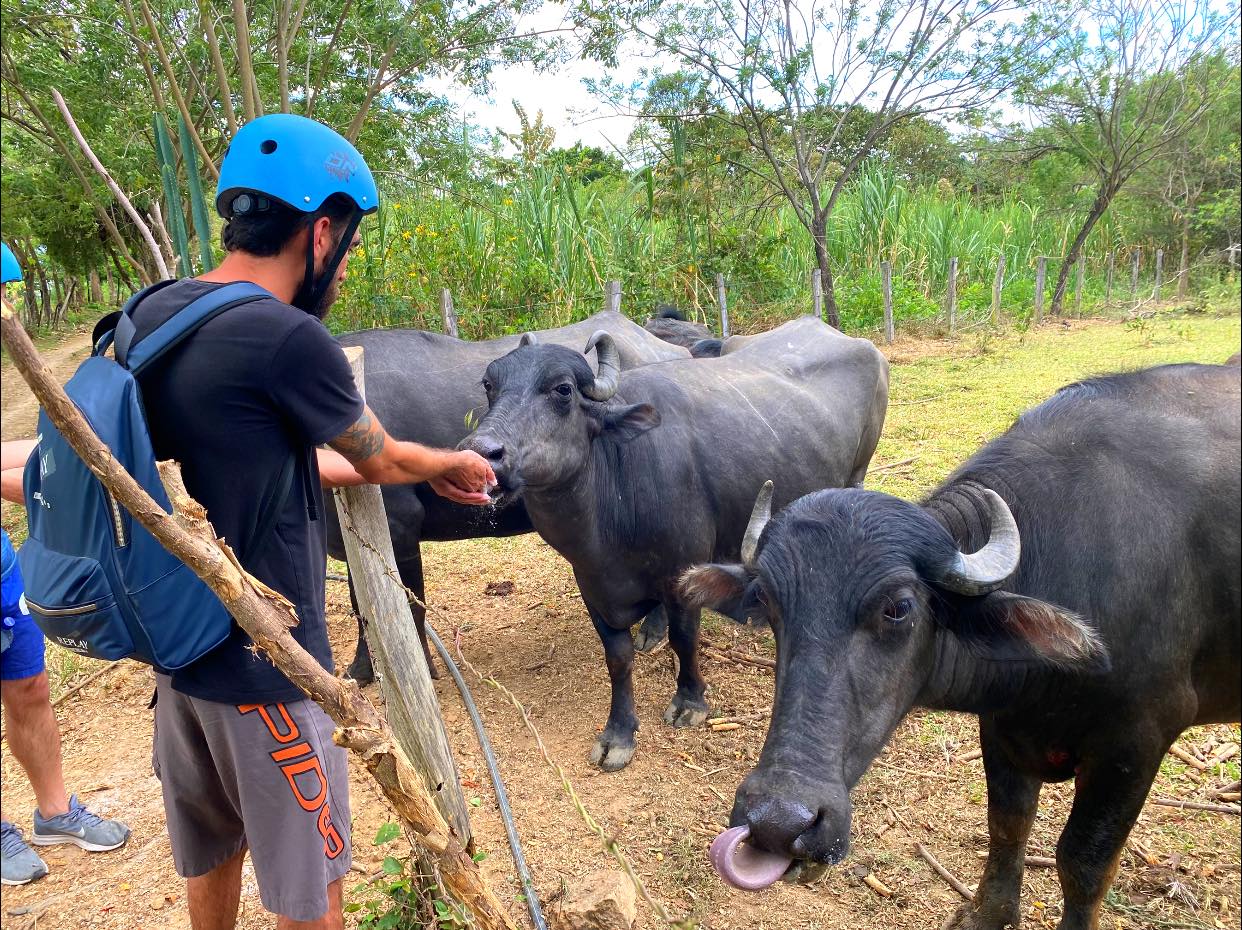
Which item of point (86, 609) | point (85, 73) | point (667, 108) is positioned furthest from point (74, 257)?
point (667, 108)

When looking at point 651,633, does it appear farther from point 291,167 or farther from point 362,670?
point 291,167

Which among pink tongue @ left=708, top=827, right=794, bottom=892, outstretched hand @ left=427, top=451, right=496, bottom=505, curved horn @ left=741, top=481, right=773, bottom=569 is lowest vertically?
pink tongue @ left=708, top=827, right=794, bottom=892

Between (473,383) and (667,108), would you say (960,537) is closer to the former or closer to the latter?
(473,383)

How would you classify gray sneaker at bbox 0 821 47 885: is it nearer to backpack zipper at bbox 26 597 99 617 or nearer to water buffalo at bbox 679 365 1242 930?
backpack zipper at bbox 26 597 99 617

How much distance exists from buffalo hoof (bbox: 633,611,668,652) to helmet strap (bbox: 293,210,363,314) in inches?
140

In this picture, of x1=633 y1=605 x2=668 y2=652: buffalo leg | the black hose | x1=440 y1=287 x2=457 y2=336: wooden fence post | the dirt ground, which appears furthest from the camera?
x1=440 y1=287 x2=457 y2=336: wooden fence post

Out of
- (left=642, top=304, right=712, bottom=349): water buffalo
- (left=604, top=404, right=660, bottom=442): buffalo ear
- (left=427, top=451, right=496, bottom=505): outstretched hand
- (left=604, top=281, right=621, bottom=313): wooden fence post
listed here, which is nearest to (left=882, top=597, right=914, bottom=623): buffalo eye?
(left=427, top=451, right=496, bottom=505): outstretched hand

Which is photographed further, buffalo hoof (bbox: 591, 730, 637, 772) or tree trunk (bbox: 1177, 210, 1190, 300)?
buffalo hoof (bbox: 591, 730, 637, 772)

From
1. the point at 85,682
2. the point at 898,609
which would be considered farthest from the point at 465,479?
the point at 85,682

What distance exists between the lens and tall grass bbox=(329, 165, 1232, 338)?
2982 mm

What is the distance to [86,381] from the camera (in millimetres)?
1648

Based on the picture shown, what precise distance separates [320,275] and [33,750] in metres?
2.47

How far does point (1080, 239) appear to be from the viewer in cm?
243

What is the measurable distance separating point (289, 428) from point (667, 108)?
37.5 feet
